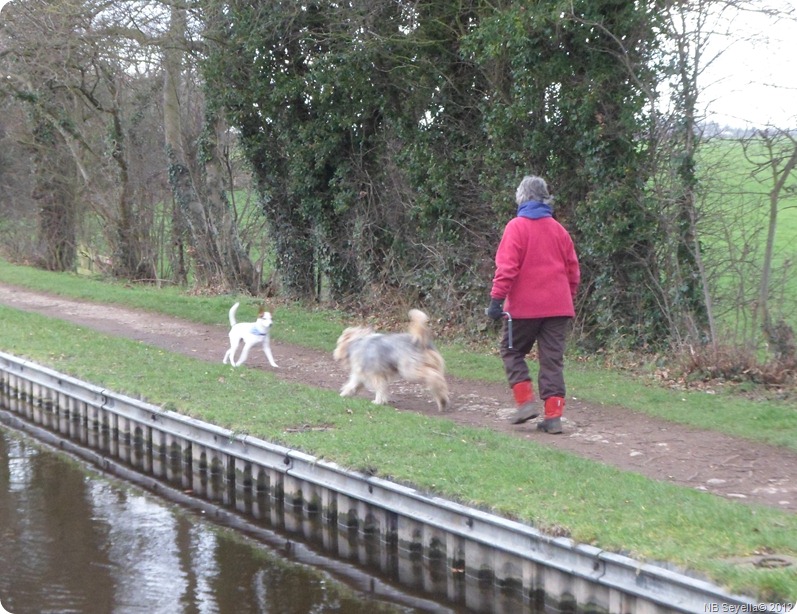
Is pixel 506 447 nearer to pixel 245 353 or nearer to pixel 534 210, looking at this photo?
pixel 534 210

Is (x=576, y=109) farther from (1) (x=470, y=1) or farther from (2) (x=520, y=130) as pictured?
(1) (x=470, y=1)

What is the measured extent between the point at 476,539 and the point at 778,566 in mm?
2166

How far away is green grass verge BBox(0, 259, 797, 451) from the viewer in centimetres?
940

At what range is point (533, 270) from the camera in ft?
28.5

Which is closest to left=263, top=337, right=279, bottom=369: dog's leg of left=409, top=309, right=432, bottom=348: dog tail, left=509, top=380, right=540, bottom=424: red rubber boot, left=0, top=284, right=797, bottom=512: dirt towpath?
left=0, top=284, right=797, bottom=512: dirt towpath

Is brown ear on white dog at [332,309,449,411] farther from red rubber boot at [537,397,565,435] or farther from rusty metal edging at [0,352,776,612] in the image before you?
rusty metal edging at [0,352,776,612]

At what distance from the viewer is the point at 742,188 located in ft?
37.9

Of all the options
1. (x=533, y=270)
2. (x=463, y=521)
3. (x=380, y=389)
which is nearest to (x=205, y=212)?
(x=380, y=389)

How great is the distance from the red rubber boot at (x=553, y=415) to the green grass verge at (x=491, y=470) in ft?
1.85

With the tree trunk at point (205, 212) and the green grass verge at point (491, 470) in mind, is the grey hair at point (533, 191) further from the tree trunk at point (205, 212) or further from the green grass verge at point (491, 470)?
Answer: the tree trunk at point (205, 212)

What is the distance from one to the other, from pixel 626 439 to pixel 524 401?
1038 mm

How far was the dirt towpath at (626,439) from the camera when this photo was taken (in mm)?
7574

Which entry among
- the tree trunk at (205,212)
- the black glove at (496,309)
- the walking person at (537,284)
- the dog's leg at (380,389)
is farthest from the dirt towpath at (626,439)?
the tree trunk at (205,212)

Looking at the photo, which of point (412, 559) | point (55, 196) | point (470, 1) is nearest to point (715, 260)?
point (470, 1)
